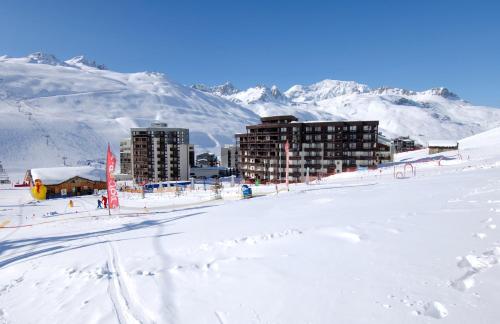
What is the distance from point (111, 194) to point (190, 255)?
1716cm


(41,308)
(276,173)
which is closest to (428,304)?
(41,308)

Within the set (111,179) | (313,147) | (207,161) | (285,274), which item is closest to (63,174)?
(111,179)

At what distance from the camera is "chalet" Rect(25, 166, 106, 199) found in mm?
56969

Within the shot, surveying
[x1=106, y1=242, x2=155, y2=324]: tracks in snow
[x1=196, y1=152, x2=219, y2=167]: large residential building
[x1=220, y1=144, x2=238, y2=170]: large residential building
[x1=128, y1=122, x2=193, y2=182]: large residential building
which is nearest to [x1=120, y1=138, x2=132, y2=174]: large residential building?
[x1=128, y1=122, x2=193, y2=182]: large residential building

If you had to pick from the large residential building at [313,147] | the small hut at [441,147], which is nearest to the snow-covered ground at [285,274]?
the large residential building at [313,147]

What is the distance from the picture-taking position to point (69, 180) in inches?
2309

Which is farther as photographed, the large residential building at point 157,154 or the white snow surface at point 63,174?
the large residential building at point 157,154

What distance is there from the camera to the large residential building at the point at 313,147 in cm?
6350

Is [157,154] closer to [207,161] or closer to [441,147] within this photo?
[207,161]

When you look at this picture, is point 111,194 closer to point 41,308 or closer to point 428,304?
point 41,308

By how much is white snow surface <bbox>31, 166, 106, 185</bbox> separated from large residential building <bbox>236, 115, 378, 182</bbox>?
33.1 meters

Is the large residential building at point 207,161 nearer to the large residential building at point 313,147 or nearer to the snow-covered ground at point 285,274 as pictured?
the large residential building at point 313,147

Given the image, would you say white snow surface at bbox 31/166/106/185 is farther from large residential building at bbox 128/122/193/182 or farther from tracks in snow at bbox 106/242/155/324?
tracks in snow at bbox 106/242/155/324

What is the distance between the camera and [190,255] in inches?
362
